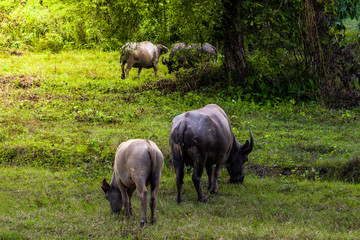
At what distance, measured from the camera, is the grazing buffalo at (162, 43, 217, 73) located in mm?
14616

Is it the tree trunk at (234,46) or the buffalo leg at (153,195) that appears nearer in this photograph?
the buffalo leg at (153,195)

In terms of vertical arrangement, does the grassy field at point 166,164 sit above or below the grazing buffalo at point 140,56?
below

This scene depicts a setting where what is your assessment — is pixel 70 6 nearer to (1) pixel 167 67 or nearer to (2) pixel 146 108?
(2) pixel 146 108

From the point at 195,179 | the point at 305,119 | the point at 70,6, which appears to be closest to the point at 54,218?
the point at 195,179

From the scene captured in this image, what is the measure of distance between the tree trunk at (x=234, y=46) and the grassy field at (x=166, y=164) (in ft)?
2.81

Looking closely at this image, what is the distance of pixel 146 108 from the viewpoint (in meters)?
12.3

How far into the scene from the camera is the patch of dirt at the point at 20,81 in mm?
13844

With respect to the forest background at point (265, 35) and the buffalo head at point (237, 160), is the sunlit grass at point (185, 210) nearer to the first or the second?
the buffalo head at point (237, 160)

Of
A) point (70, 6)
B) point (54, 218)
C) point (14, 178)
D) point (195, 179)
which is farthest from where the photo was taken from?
point (70, 6)

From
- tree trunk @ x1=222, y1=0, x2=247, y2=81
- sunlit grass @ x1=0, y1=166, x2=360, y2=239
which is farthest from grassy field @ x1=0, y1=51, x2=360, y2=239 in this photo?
tree trunk @ x1=222, y1=0, x2=247, y2=81

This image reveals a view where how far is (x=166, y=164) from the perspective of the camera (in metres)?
8.77

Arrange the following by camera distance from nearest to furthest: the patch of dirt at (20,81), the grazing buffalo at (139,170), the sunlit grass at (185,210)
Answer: the sunlit grass at (185,210), the grazing buffalo at (139,170), the patch of dirt at (20,81)

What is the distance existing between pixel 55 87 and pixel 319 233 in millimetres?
10398

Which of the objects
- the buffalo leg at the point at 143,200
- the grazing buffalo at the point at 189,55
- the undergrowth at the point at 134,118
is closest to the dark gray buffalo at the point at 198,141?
the buffalo leg at the point at 143,200
